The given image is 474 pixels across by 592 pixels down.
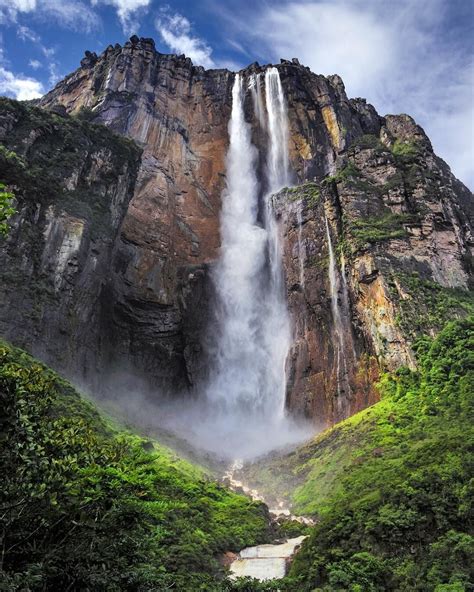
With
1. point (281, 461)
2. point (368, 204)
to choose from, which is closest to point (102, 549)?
point (281, 461)

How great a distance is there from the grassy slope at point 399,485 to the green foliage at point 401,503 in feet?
0.09

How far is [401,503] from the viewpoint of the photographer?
1187 centimetres

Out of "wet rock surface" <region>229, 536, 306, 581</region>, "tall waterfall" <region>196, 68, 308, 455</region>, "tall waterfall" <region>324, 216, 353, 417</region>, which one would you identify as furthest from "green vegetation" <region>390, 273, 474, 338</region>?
"wet rock surface" <region>229, 536, 306, 581</region>

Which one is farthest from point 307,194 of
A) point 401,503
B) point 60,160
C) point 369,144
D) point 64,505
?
point 64,505

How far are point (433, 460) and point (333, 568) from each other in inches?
202

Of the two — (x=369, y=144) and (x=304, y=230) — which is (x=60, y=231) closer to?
(x=304, y=230)

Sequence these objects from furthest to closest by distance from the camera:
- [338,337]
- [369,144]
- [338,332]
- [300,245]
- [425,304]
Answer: [369,144] < [300,245] < [338,332] < [338,337] < [425,304]

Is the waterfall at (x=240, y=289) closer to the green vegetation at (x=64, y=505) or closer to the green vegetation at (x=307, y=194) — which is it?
the green vegetation at (x=307, y=194)

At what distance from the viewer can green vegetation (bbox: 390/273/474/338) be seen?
88.2ft

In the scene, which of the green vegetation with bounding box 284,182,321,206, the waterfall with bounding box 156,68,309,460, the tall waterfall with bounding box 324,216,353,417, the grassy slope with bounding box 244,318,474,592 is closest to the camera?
the grassy slope with bounding box 244,318,474,592

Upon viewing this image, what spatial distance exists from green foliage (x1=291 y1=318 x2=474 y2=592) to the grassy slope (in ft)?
0.09

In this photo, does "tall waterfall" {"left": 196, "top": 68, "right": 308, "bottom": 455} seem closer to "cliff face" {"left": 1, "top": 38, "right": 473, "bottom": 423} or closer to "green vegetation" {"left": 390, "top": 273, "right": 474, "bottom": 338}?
"cliff face" {"left": 1, "top": 38, "right": 473, "bottom": 423}

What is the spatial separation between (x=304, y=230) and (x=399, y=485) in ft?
91.6

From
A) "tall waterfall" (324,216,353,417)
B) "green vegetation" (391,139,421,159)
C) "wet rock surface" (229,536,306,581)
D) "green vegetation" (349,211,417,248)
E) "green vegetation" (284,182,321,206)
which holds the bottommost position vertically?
"wet rock surface" (229,536,306,581)
